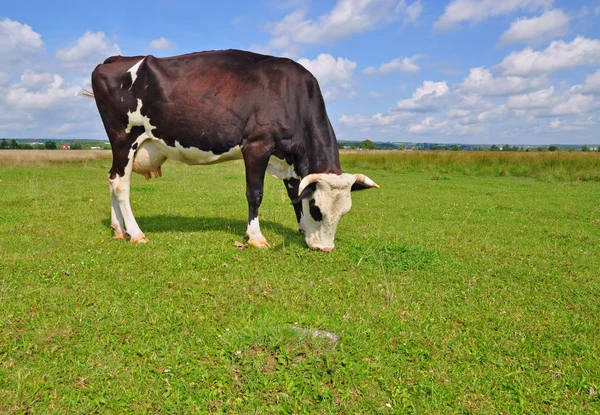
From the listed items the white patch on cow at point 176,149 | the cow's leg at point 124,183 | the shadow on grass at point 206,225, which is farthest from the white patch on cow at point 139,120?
the shadow on grass at point 206,225

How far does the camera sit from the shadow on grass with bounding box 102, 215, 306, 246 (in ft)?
29.0

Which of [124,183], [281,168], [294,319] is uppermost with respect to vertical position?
[281,168]

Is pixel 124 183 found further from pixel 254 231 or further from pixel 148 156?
pixel 254 231

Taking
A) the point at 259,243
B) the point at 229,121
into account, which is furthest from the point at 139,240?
the point at 229,121

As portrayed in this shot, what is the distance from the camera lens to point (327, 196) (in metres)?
7.00

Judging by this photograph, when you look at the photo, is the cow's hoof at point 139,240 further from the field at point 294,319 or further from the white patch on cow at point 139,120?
the white patch on cow at point 139,120

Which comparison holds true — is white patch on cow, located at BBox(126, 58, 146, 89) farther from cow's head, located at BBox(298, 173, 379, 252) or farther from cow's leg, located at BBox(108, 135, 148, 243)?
cow's head, located at BBox(298, 173, 379, 252)

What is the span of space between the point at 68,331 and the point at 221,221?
18.7ft

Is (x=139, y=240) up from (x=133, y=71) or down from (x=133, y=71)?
down

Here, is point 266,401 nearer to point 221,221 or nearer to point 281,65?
point 281,65

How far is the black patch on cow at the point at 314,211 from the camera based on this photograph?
23.3 feet

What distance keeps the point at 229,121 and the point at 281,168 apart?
4.39 feet

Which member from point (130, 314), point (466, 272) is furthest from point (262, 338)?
point (466, 272)

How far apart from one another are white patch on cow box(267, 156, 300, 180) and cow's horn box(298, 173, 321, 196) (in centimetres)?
104
